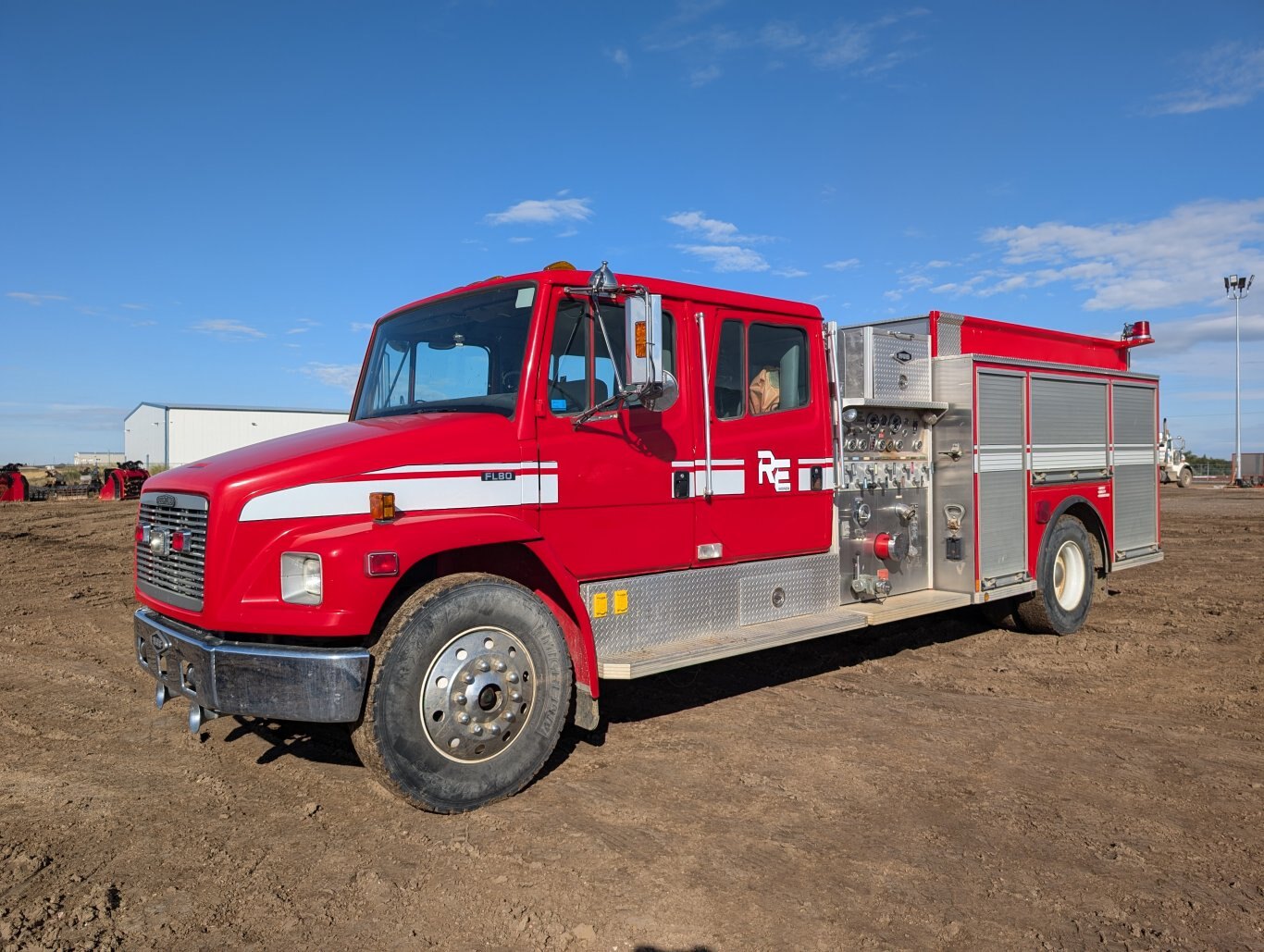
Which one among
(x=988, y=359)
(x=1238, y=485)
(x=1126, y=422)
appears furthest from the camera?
(x=1238, y=485)

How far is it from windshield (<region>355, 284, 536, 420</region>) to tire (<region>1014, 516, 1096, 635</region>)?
5246 mm

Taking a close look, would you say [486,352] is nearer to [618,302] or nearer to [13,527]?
[618,302]

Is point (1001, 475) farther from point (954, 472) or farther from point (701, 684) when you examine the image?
point (701, 684)

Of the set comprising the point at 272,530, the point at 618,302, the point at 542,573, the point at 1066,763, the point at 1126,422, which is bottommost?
the point at 1066,763

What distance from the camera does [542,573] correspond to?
15.1 ft

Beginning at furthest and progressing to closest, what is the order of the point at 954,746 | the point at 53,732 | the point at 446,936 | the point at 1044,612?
the point at 1044,612 → the point at 53,732 → the point at 954,746 → the point at 446,936

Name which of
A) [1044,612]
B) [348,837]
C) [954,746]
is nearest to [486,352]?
[348,837]

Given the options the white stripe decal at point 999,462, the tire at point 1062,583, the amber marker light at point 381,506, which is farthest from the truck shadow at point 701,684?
the white stripe decal at point 999,462

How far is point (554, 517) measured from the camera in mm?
4555

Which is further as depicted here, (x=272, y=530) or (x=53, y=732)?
(x=53, y=732)

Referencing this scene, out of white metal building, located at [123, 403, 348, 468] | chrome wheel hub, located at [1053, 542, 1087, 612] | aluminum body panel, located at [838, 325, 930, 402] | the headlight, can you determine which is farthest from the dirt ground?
white metal building, located at [123, 403, 348, 468]

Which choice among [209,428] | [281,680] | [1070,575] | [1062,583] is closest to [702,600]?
[281,680]

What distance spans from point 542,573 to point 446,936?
192 cm

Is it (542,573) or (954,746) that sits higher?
(542,573)
